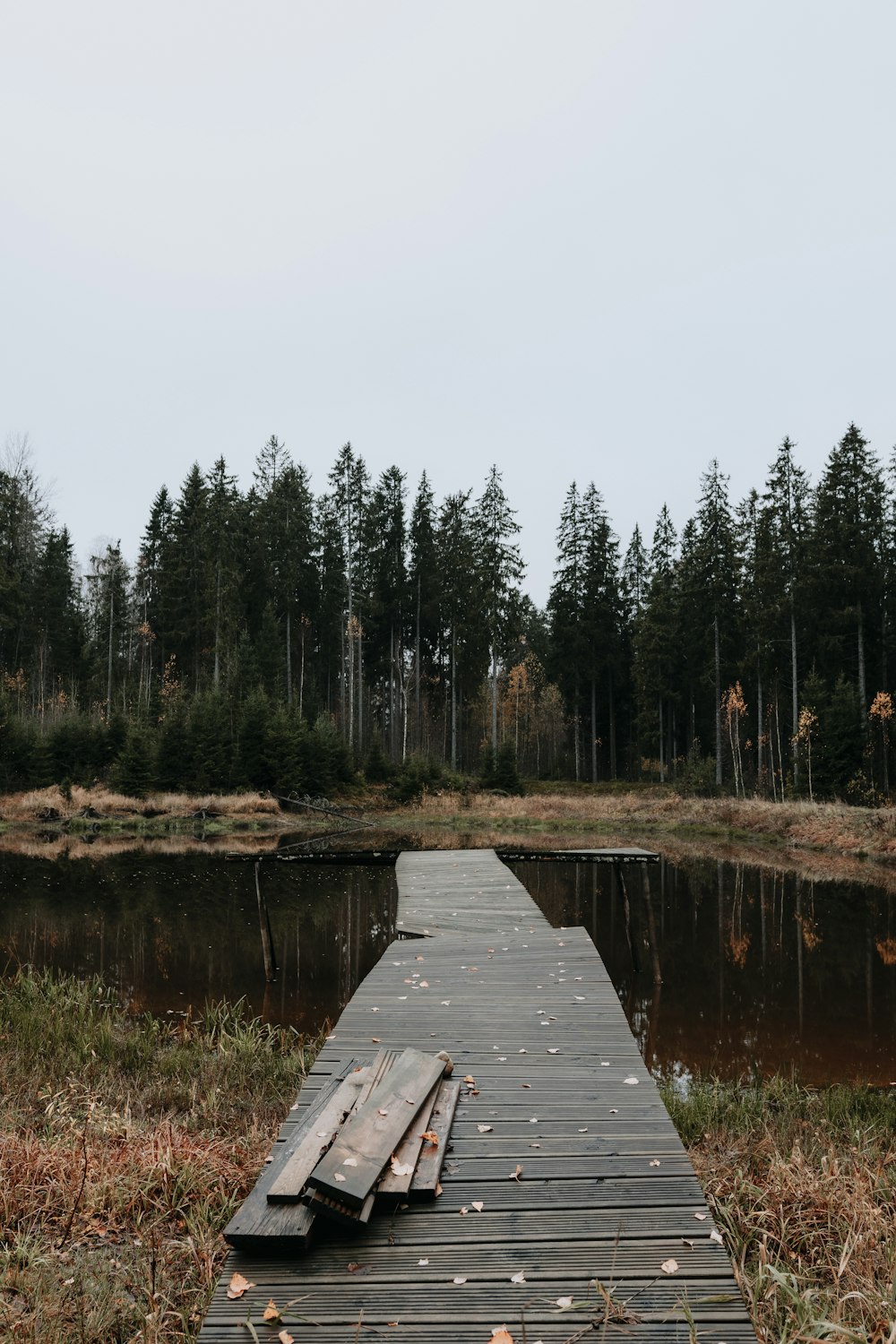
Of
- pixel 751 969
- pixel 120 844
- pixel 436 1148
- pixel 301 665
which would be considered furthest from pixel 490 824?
pixel 436 1148

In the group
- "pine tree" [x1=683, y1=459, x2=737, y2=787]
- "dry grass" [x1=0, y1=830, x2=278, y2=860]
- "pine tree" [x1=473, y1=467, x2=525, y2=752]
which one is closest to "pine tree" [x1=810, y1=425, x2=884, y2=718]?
"pine tree" [x1=683, y1=459, x2=737, y2=787]

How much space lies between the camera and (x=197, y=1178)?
4.42 meters

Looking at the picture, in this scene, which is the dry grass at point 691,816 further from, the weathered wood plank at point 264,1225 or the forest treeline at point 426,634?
the weathered wood plank at point 264,1225

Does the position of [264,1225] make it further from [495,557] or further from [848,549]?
[495,557]

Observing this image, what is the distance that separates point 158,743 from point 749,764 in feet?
106

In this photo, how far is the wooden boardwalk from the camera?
2379 millimetres

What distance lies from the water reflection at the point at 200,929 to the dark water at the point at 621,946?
4cm

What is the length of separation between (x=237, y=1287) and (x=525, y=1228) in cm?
103

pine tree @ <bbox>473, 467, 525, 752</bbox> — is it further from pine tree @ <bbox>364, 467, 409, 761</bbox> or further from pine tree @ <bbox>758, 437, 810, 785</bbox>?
pine tree @ <bbox>758, 437, 810, 785</bbox>

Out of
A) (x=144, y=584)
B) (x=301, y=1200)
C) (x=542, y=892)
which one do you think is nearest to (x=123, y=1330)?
(x=301, y=1200)

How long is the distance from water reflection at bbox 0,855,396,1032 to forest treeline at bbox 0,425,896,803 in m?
13.3

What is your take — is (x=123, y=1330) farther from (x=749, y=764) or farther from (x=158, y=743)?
(x=749, y=764)

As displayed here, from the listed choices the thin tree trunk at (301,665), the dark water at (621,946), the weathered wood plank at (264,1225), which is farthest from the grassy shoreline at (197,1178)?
the thin tree trunk at (301,665)

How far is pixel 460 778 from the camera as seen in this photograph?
3475cm
